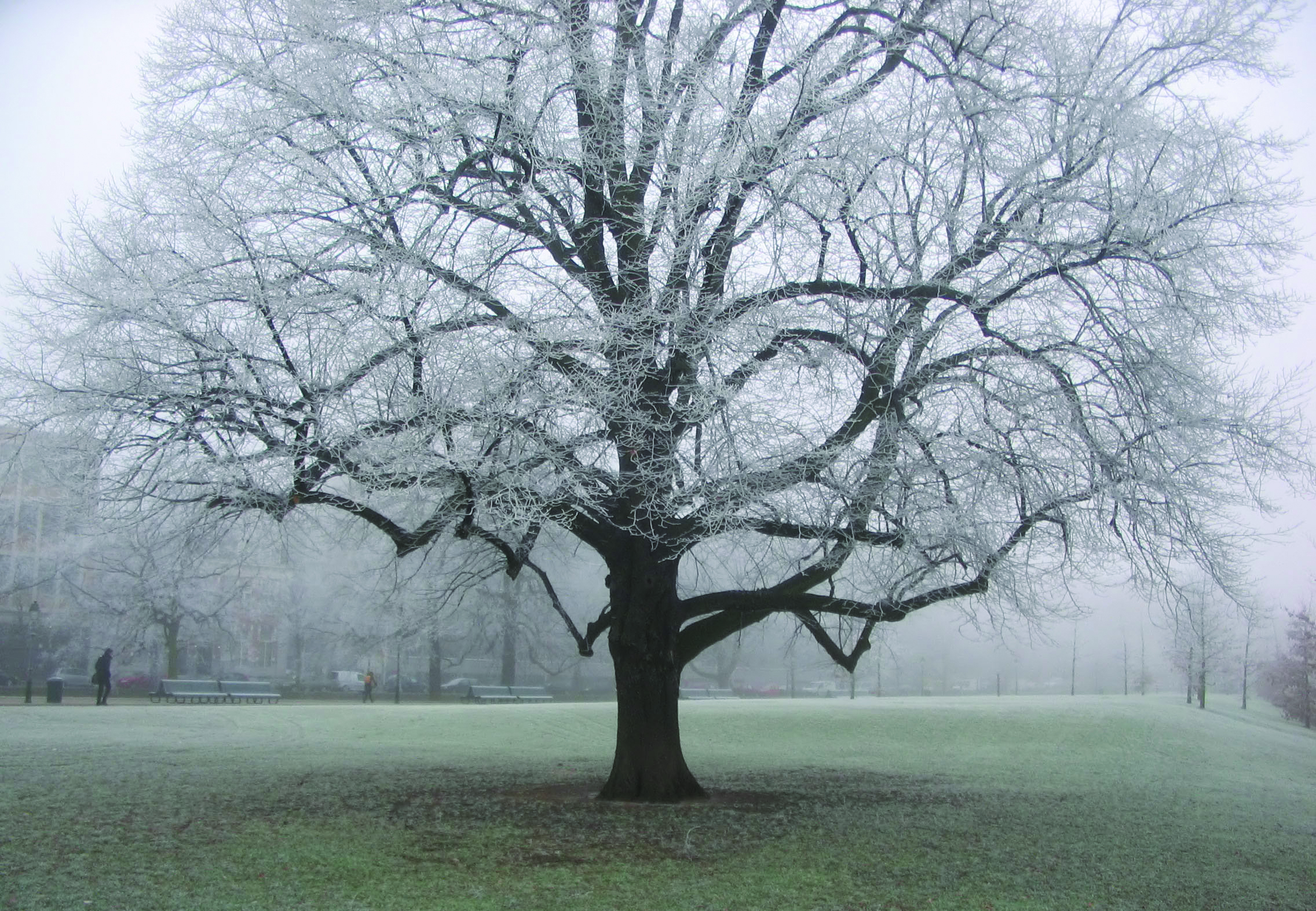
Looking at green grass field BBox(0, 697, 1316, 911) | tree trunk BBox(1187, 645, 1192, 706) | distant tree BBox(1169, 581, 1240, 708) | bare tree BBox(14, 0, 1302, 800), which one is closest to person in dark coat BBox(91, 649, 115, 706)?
green grass field BBox(0, 697, 1316, 911)

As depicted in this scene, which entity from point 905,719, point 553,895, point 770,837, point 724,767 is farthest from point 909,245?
point 905,719

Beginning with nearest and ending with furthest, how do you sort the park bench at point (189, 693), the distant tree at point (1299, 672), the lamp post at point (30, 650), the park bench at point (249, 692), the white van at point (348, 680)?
the lamp post at point (30, 650), the park bench at point (189, 693), the park bench at point (249, 692), the distant tree at point (1299, 672), the white van at point (348, 680)

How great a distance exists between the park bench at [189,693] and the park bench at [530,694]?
11598mm

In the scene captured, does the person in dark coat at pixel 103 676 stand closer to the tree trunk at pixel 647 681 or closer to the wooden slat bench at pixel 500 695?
the wooden slat bench at pixel 500 695

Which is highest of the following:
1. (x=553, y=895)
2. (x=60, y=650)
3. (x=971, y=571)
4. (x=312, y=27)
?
(x=312, y=27)

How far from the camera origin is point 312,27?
1046 cm

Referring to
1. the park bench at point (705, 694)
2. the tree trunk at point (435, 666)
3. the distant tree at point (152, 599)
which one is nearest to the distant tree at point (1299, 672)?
the park bench at point (705, 694)

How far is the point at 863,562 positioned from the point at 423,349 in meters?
5.51

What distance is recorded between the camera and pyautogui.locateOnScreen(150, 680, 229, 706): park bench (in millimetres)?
33656

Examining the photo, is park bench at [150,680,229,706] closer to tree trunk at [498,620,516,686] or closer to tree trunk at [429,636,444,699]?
tree trunk at [429,636,444,699]

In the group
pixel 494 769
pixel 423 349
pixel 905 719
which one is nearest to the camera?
pixel 423 349

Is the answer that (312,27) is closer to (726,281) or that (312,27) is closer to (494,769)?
(726,281)

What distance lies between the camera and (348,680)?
52.4m

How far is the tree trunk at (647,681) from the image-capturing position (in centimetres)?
1205
